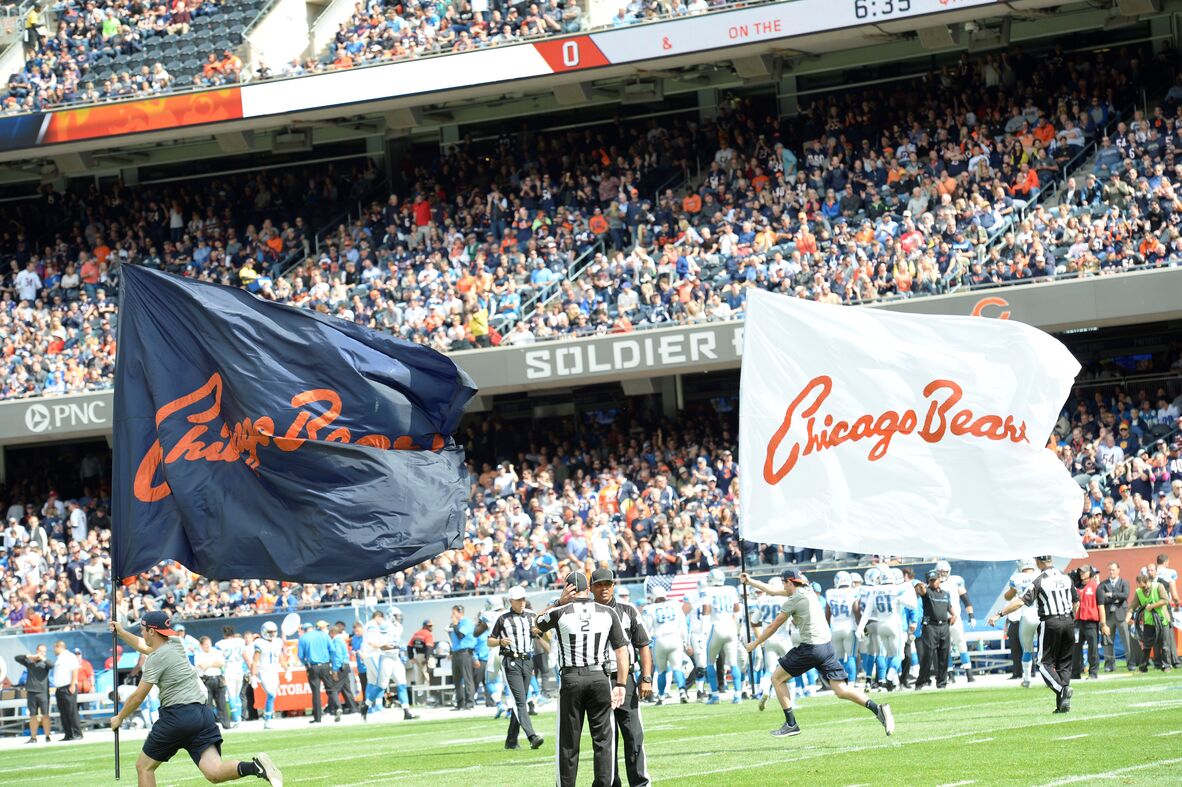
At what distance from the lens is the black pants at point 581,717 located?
476 inches

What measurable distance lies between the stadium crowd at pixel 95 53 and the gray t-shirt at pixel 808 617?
25194mm

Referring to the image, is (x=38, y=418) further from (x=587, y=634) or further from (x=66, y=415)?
(x=587, y=634)

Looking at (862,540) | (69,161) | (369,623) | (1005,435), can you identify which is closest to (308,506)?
(862,540)

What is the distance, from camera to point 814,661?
1650cm

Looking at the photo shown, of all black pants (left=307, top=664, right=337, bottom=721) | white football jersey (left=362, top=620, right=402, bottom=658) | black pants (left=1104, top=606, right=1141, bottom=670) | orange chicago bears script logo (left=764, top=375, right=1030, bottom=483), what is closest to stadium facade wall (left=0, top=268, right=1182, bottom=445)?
black pants (left=1104, top=606, right=1141, bottom=670)

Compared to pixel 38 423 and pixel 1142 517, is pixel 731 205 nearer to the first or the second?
pixel 1142 517

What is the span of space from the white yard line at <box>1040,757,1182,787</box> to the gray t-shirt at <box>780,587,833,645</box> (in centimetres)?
412

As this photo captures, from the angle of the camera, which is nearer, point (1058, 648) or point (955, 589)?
point (1058, 648)

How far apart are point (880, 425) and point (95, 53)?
3030 cm

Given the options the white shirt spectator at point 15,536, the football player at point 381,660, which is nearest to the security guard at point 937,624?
the football player at point 381,660

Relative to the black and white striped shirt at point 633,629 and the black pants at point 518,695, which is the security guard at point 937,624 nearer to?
the black pants at point 518,695

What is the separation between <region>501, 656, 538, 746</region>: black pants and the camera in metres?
18.4

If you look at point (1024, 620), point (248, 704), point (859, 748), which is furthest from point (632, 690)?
point (248, 704)

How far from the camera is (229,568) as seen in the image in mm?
13938
